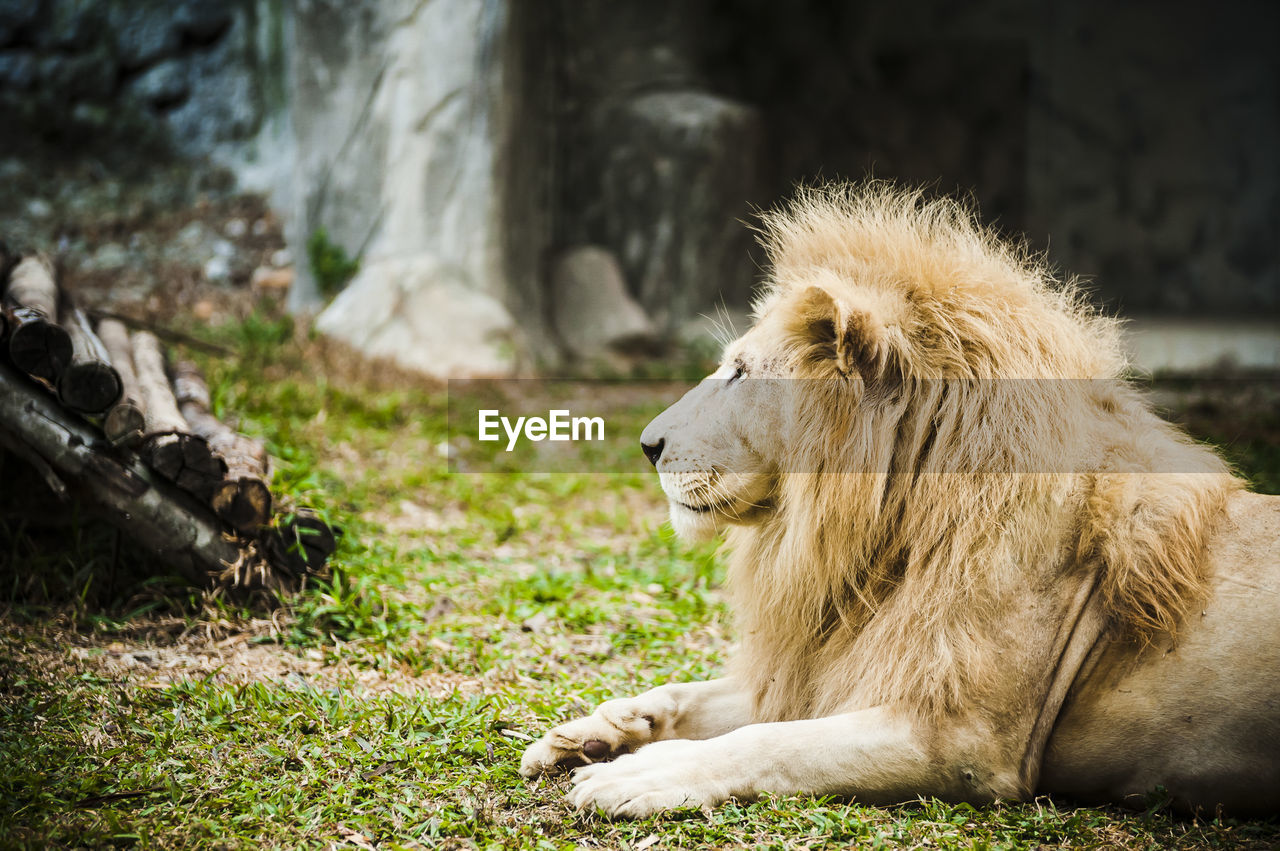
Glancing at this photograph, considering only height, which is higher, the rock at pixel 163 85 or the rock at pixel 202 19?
the rock at pixel 202 19

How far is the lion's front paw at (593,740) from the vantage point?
263 centimetres

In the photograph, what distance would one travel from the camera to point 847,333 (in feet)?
8.30

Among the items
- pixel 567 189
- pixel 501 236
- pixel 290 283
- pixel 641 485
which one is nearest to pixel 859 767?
pixel 641 485

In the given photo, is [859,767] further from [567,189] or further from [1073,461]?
[567,189]

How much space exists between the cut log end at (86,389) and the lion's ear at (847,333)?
2.29 m

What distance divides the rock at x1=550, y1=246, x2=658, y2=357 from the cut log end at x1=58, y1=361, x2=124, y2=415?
6755 millimetres

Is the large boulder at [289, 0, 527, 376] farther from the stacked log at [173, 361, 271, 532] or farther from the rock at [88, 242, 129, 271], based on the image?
the stacked log at [173, 361, 271, 532]

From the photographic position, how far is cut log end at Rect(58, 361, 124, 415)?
3447 mm

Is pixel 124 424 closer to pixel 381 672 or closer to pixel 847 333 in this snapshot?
pixel 381 672

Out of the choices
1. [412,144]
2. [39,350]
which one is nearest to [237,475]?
[39,350]

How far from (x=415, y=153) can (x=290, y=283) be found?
1.71 metres

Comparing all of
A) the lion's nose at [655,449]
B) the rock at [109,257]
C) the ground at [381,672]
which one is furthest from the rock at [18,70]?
the lion's nose at [655,449]

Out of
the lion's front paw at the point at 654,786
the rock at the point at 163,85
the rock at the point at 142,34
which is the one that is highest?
the rock at the point at 142,34

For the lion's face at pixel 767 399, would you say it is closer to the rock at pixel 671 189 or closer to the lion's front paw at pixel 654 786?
the lion's front paw at pixel 654 786
